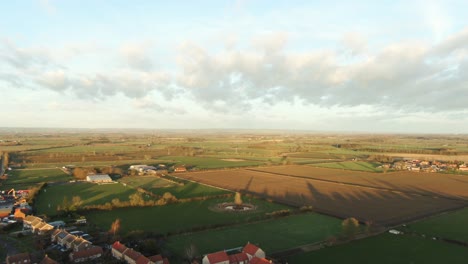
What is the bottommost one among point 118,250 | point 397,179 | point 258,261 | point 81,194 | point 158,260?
point 81,194

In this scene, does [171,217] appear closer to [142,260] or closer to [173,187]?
[142,260]

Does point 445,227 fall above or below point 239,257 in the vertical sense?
above

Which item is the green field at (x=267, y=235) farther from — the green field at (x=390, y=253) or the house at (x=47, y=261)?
the house at (x=47, y=261)

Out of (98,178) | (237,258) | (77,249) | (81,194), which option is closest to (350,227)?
(237,258)

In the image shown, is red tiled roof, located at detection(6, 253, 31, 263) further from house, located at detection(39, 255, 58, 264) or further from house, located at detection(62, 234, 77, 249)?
house, located at detection(62, 234, 77, 249)

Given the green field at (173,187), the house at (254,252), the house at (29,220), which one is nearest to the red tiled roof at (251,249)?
the house at (254,252)

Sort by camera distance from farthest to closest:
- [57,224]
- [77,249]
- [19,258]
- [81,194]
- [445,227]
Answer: [81,194] → [445,227] → [57,224] → [77,249] → [19,258]

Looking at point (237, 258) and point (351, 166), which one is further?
point (351, 166)
